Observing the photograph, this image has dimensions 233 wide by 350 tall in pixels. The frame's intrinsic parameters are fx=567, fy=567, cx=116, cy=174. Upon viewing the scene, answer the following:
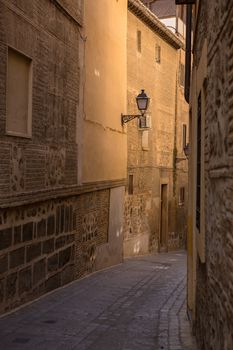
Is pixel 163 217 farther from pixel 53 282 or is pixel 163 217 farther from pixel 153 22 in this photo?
pixel 53 282

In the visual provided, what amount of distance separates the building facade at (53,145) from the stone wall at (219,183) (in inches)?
139

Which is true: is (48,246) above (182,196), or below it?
below

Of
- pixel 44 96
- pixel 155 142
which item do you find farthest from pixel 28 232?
pixel 155 142

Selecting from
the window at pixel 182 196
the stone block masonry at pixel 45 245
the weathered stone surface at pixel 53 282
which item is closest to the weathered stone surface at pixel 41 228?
the stone block masonry at pixel 45 245

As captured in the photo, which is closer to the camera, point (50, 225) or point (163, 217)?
point (50, 225)

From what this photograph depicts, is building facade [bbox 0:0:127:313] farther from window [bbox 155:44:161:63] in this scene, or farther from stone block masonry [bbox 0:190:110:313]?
window [bbox 155:44:161:63]

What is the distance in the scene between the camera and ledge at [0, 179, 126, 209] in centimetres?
784

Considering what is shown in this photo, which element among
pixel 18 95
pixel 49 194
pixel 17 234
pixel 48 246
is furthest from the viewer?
pixel 48 246

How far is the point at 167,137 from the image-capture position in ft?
71.2

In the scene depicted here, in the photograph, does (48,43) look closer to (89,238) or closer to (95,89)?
(95,89)

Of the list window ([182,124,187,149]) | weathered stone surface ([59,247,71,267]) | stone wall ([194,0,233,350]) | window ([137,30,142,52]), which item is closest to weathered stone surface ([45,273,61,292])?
weathered stone surface ([59,247,71,267])

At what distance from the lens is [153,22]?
18906mm

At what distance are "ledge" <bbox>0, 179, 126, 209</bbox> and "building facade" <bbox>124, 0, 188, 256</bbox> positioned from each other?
3.97m

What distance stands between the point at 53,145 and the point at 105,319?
3.23 meters
